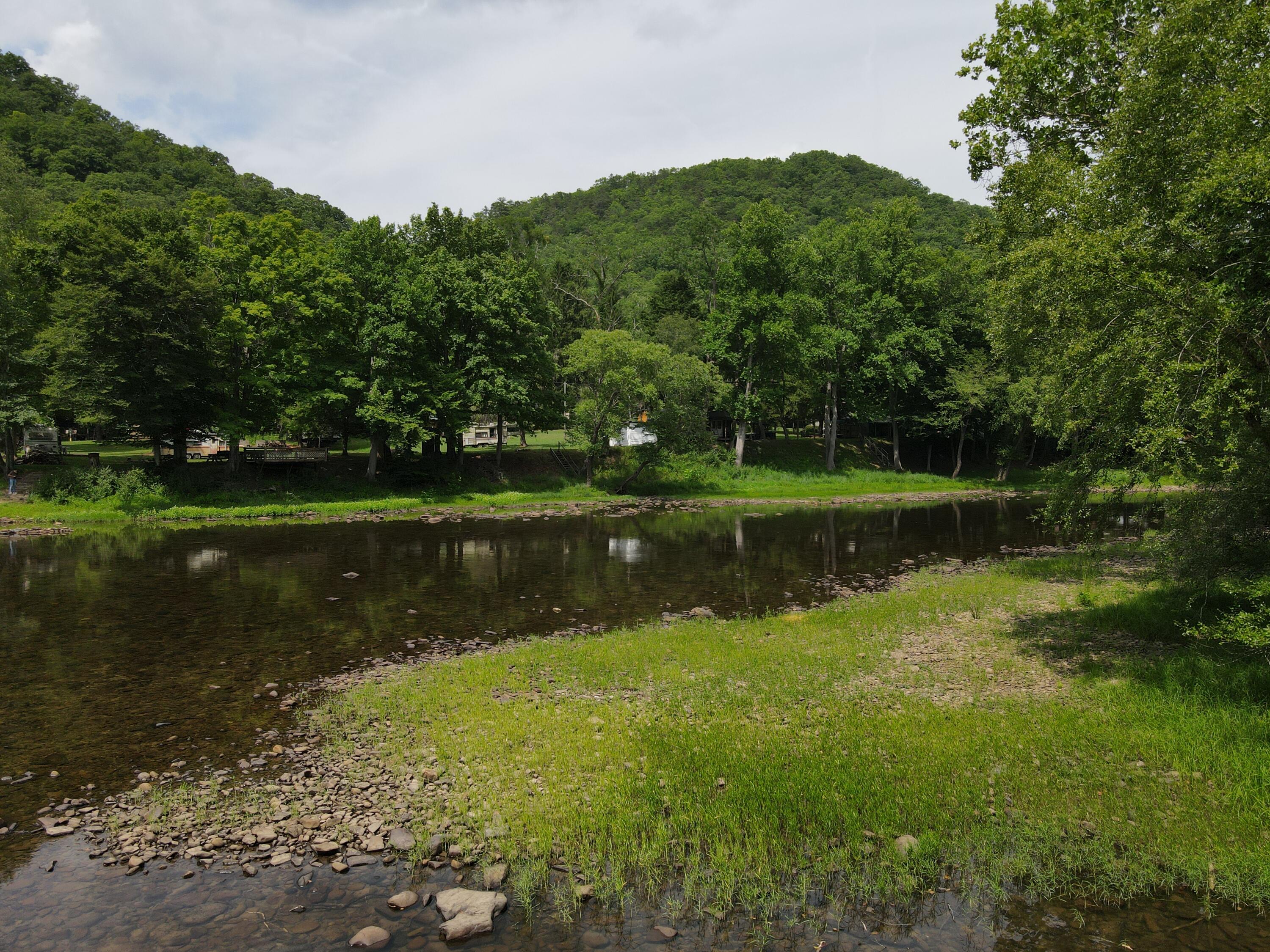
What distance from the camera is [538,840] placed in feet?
28.0

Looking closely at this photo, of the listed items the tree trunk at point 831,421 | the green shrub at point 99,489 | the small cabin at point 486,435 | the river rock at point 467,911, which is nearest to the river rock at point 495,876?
the river rock at point 467,911

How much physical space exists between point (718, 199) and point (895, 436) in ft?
241

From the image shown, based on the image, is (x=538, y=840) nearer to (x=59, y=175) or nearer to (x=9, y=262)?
(x=9, y=262)

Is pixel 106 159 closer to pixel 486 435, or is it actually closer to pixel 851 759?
pixel 486 435

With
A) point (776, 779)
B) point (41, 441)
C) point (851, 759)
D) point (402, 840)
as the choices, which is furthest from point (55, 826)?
point (41, 441)

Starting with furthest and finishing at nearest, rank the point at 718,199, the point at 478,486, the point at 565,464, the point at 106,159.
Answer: the point at 718,199 → the point at 106,159 → the point at 565,464 → the point at 478,486

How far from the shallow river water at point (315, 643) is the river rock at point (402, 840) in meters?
0.30

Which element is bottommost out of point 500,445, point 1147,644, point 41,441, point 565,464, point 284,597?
point 284,597

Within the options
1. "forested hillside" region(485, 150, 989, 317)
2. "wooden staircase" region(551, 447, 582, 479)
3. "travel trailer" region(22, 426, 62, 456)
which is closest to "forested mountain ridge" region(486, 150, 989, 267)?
"forested hillside" region(485, 150, 989, 317)

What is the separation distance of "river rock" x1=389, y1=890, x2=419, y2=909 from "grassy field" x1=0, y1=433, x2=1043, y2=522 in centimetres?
3204

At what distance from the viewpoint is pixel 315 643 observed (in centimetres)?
1750

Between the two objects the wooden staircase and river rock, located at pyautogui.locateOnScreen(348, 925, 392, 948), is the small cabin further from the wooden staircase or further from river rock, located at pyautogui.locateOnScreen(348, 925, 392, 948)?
river rock, located at pyautogui.locateOnScreen(348, 925, 392, 948)

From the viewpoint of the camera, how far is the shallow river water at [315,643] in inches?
281

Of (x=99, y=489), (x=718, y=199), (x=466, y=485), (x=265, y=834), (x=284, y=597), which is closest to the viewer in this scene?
(x=265, y=834)
